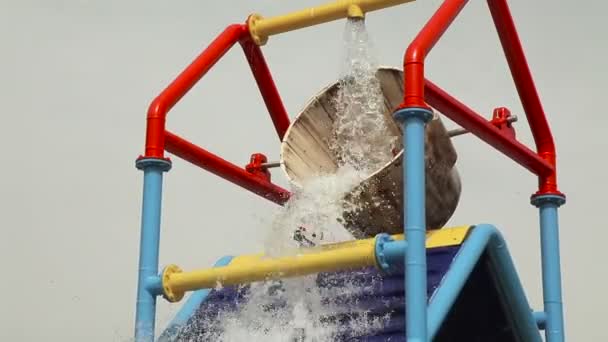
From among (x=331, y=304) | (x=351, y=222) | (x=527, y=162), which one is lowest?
(x=331, y=304)

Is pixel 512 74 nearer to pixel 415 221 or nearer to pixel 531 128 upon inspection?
pixel 531 128

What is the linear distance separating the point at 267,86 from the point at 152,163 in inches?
67.8

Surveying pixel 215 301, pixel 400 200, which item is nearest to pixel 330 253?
pixel 400 200

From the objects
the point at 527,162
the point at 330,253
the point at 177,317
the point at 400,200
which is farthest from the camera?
the point at 527,162

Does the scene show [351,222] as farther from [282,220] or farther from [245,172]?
[245,172]

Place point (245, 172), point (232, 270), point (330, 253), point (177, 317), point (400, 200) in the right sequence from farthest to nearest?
point (245, 172), point (177, 317), point (400, 200), point (232, 270), point (330, 253)

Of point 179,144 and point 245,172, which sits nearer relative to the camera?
point 179,144

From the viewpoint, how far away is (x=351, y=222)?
6211 mm

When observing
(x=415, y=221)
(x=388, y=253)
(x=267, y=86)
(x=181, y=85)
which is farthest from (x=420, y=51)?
(x=267, y=86)

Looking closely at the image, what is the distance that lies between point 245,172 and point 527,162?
1.99 meters

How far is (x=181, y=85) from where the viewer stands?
22.1ft

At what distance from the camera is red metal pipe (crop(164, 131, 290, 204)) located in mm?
6746

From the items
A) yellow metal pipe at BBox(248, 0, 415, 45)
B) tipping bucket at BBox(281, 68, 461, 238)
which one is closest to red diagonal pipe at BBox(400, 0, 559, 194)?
tipping bucket at BBox(281, 68, 461, 238)

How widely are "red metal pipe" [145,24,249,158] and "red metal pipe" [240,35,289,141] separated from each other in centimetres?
20
